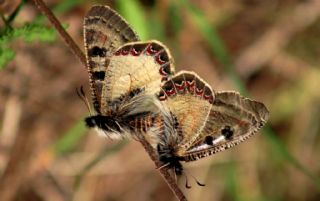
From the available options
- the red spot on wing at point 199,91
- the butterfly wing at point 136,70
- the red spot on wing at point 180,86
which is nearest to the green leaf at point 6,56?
the butterfly wing at point 136,70

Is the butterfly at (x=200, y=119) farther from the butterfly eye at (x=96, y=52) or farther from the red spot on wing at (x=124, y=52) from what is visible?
the butterfly eye at (x=96, y=52)

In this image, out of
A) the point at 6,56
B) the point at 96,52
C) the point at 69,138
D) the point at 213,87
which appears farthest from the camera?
the point at 213,87

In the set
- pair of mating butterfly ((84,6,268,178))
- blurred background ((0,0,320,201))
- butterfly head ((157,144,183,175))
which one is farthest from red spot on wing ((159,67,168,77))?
blurred background ((0,0,320,201))

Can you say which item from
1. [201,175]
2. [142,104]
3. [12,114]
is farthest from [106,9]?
[201,175]

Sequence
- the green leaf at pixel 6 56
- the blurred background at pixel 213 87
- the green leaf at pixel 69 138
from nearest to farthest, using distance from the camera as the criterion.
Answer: the green leaf at pixel 6 56, the green leaf at pixel 69 138, the blurred background at pixel 213 87

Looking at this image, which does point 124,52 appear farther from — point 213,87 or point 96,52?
point 213,87

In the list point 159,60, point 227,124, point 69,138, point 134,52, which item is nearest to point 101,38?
point 134,52

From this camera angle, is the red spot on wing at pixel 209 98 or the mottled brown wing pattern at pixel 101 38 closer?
the mottled brown wing pattern at pixel 101 38
